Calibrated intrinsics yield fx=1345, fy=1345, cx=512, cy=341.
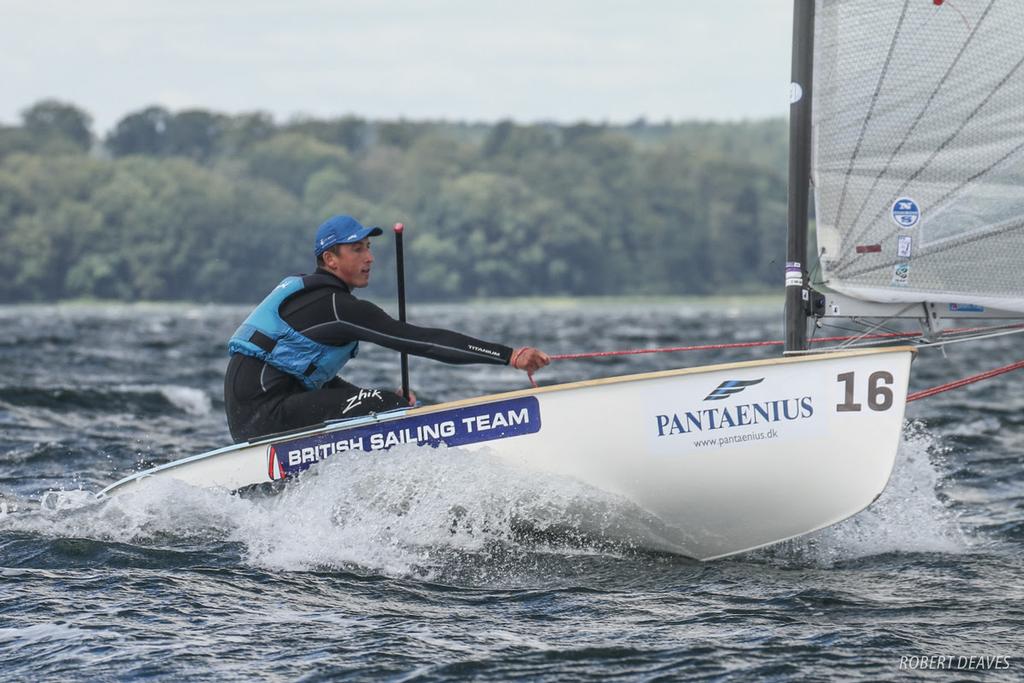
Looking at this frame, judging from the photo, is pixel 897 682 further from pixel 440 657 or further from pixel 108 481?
pixel 108 481

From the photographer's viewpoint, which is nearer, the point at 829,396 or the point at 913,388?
the point at 829,396

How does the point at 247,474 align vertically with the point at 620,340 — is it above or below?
below

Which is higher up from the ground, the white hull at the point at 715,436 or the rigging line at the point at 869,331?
the rigging line at the point at 869,331

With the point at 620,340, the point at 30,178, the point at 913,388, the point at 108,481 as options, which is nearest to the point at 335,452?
the point at 108,481

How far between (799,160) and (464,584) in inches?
103

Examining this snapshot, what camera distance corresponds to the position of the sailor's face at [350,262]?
6828mm

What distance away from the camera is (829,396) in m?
5.90

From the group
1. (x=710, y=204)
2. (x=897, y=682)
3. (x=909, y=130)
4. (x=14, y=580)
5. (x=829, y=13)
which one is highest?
(x=710, y=204)

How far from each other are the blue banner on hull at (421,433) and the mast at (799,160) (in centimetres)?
138

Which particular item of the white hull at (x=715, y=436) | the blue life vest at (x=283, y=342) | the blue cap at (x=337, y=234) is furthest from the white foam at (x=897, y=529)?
the blue cap at (x=337, y=234)

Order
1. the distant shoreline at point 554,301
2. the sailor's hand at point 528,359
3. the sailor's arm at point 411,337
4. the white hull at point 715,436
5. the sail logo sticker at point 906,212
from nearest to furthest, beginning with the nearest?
1. the white hull at point 715,436
2. the sailor's hand at point 528,359
3. the sailor's arm at point 411,337
4. the sail logo sticker at point 906,212
5. the distant shoreline at point 554,301

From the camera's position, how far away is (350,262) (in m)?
6.84

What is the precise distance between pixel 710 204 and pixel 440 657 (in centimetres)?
12531

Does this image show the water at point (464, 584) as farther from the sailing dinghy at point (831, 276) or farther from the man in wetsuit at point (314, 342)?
the man in wetsuit at point (314, 342)
